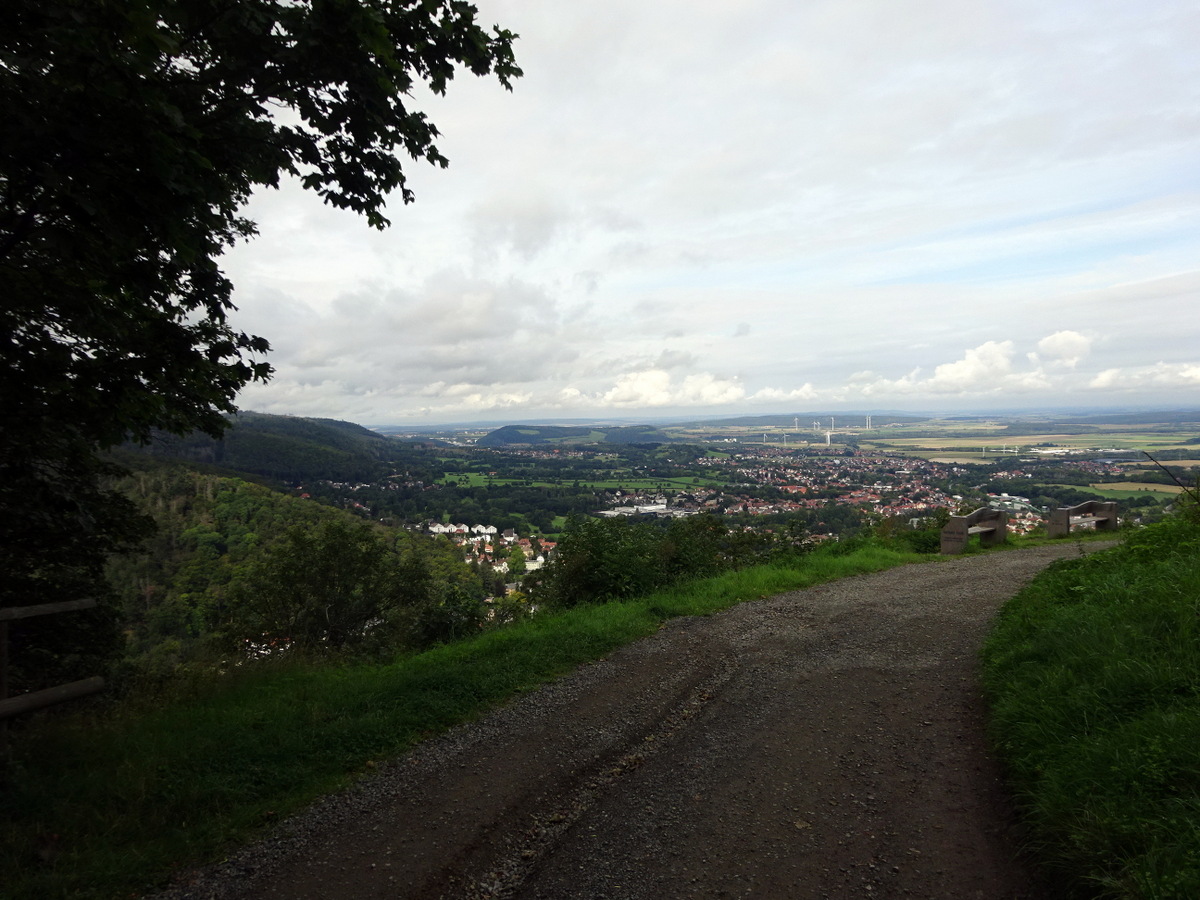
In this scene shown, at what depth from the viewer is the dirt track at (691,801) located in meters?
3.13

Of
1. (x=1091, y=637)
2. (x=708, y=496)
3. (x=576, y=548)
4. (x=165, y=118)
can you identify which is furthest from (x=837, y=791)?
(x=708, y=496)

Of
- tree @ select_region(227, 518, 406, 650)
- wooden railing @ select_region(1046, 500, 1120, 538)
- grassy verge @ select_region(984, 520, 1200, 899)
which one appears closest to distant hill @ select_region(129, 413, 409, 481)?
tree @ select_region(227, 518, 406, 650)

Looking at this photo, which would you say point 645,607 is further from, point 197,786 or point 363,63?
point 363,63

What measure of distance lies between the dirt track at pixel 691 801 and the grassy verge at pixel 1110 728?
0.29m

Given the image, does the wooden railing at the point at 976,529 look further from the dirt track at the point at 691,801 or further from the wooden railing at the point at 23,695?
the wooden railing at the point at 23,695

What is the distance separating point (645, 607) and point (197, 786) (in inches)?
224

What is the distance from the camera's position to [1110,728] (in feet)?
11.6

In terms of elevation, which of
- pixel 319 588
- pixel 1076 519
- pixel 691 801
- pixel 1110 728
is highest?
pixel 1110 728

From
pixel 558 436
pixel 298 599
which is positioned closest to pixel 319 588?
pixel 298 599

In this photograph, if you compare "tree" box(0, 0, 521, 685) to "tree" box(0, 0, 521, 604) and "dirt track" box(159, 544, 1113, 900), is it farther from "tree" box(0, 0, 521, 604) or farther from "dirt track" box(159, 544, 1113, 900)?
"dirt track" box(159, 544, 1113, 900)

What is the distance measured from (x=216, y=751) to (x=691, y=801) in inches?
141

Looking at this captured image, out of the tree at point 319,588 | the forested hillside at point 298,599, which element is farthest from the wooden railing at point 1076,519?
the tree at point 319,588

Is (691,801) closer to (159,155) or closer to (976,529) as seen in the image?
(159,155)

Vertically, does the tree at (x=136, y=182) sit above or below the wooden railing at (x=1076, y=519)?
above
